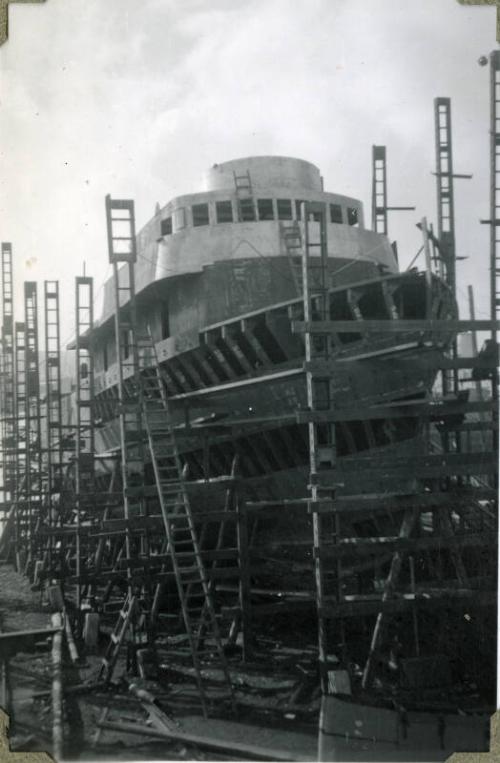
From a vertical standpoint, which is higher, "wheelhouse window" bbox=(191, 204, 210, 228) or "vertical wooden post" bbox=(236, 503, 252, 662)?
"wheelhouse window" bbox=(191, 204, 210, 228)

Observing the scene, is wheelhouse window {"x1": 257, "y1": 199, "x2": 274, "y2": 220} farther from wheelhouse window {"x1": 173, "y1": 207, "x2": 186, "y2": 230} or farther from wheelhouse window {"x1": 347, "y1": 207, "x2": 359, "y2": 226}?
wheelhouse window {"x1": 347, "y1": 207, "x2": 359, "y2": 226}

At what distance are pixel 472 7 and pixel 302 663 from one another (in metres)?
8.29

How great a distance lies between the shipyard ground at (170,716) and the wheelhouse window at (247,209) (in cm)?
981

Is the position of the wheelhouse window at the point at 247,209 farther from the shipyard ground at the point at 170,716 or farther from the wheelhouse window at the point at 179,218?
the shipyard ground at the point at 170,716

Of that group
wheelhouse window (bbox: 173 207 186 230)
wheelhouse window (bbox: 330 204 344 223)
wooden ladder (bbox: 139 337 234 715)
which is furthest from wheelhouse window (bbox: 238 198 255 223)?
wooden ladder (bbox: 139 337 234 715)

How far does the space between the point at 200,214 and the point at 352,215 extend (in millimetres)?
3903

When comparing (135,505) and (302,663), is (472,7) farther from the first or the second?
(135,505)

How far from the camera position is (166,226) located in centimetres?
1783

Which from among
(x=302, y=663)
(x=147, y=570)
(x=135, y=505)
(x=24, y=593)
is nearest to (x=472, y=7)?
(x=147, y=570)

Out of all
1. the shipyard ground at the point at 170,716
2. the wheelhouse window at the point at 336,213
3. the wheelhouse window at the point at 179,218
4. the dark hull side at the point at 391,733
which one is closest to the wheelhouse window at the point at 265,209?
the wheelhouse window at the point at 336,213

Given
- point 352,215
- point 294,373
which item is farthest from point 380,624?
point 352,215

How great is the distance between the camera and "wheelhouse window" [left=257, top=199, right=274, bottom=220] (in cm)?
1697

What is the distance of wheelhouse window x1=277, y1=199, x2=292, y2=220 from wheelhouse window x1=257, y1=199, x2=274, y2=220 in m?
0.19

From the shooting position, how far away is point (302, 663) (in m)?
10.1
